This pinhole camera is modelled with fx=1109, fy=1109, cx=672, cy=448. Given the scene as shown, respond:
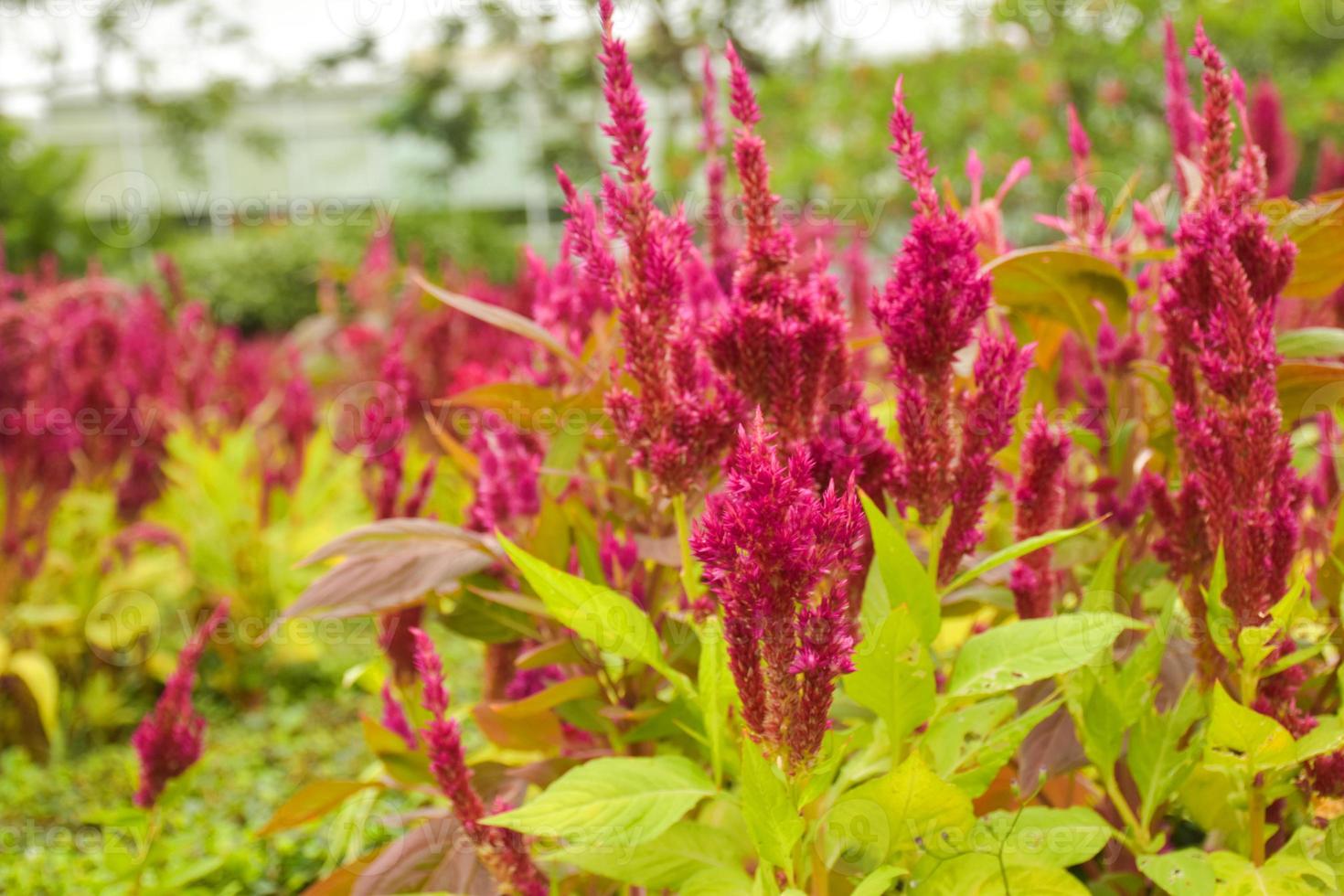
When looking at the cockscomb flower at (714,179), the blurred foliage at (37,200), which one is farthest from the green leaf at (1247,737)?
the blurred foliage at (37,200)

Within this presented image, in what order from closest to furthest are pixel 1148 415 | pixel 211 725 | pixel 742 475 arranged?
pixel 742 475
pixel 1148 415
pixel 211 725

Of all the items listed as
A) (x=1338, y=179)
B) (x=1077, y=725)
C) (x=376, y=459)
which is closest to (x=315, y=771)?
(x=376, y=459)

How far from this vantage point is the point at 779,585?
91cm

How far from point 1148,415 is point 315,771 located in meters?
2.34

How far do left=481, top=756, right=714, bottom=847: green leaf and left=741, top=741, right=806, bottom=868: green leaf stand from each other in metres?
0.10

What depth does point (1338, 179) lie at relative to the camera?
3.02 meters

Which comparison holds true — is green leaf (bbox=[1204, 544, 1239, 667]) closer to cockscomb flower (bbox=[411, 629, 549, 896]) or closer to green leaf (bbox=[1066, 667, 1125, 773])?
green leaf (bbox=[1066, 667, 1125, 773])

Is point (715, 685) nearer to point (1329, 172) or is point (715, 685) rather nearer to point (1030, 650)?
point (1030, 650)

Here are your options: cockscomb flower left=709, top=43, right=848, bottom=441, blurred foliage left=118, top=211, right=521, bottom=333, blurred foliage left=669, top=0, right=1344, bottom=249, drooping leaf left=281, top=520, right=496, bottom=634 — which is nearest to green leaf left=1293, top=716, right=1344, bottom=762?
cockscomb flower left=709, top=43, right=848, bottom=441

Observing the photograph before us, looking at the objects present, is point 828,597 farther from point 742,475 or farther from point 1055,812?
point 1055,812

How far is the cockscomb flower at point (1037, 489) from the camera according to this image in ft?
3.96

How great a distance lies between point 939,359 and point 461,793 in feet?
2.31

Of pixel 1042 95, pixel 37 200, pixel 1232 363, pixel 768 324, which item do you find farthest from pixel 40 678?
pixel 37 200

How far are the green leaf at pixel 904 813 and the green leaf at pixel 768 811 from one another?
102 mm
